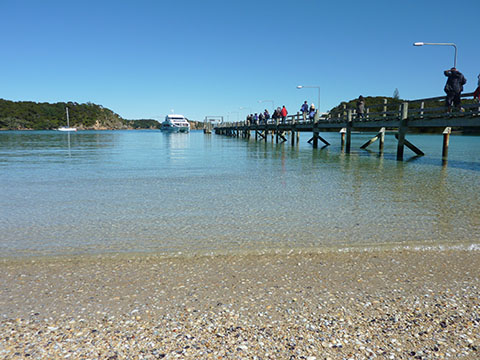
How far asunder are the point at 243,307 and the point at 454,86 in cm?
1525

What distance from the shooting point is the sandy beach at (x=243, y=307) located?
268 centimetres

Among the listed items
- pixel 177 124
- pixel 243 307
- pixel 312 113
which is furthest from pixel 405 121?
pixel 177 124

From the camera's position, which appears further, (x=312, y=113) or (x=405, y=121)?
(x=312, y=113)

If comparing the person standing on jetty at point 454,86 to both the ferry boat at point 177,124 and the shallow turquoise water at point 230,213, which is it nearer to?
the shallow turquoise water at point 230,213

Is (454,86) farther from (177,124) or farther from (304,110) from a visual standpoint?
(177,124)

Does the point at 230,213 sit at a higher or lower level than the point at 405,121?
lower

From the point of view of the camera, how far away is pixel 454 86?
574 inches

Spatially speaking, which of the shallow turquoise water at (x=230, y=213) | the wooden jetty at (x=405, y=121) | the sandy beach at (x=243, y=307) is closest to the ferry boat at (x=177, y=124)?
the wooden jetty at (x=405, y=121)

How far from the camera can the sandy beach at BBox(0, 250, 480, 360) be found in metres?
2.68

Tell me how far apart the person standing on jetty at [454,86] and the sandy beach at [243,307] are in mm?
12226

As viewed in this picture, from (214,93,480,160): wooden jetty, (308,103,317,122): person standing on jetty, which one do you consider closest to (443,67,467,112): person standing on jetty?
(214,93,480,160): wooden jetty

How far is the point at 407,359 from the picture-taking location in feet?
8.32

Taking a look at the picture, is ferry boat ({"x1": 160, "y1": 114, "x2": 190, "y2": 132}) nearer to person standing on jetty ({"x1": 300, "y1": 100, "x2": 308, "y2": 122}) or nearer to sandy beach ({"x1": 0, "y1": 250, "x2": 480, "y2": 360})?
person standing on jetty ({"x1": 300, "y1": 100, "x2": 308, "y2": 122})

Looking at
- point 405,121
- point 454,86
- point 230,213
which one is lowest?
point 230,213
